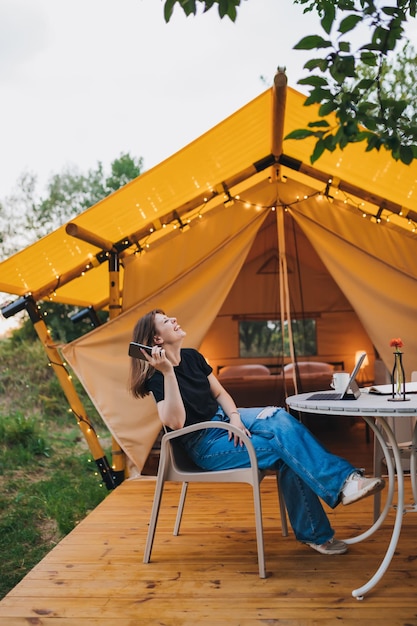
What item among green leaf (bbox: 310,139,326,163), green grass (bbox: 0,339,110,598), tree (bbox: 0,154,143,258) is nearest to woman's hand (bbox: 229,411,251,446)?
green leaf (bbox: 310,139,326,163)

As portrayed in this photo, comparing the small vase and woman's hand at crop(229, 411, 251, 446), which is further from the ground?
the small vase

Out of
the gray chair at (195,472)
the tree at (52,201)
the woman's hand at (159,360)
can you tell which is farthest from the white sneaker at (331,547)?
the tree at (52,201)

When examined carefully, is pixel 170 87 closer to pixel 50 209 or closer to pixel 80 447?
pixel 50 209

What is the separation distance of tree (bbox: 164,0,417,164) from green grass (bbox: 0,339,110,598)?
12.3ft

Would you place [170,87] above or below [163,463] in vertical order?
above

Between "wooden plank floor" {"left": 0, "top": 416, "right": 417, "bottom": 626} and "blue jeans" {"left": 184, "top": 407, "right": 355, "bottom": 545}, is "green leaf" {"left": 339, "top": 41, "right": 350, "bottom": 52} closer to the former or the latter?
"blue jeans" {"left": 184, "top": 407, "right": 355, "bottom": 545}

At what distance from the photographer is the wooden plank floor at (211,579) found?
2.17 metres

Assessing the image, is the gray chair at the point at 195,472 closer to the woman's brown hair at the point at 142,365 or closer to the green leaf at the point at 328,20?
the woman's brown hair at the point at 142,365

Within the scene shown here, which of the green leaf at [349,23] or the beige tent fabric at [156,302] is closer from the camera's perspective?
the green leaf at [349,23]

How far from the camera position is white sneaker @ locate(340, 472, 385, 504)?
2.34m

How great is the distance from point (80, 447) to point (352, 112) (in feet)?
23.1

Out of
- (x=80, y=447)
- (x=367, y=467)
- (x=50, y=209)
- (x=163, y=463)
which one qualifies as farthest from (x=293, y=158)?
(x=50, y=209)

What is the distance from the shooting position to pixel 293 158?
4684mm

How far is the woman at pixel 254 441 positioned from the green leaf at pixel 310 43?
143 centimetres
